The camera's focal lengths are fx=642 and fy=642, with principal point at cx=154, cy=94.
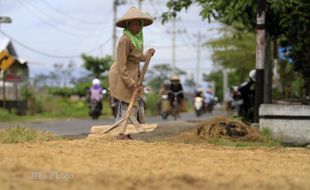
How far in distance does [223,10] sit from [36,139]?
6499 mm

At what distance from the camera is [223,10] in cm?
1391

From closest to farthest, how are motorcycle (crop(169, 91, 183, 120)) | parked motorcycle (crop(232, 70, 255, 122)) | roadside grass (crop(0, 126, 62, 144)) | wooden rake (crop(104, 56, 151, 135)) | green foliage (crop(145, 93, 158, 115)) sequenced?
roadside grass (crop(0, 126, 62, 144)) → wooden rake (crop(104, 56, 151, 135)) → parked motorcycle (crop(232, 70, 255, 122)) → motorcycle (crop(169, 91, 183, 120)) → green foliage (crop(145, 93, 158, 115))

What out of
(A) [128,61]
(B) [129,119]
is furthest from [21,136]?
(A) [128,61]

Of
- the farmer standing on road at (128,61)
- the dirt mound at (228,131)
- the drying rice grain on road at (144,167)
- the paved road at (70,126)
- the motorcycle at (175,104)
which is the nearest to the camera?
the drying rice grain on road at (144,167)

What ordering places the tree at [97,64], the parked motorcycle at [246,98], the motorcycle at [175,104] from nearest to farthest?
the parked motorcycle at [246,98] → the motorcycle at [175,104] → the tree at [97,64]

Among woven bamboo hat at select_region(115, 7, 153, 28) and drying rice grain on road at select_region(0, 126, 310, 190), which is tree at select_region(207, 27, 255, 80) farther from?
drying rice grain on road at select_region(0, 126, 310, 190)


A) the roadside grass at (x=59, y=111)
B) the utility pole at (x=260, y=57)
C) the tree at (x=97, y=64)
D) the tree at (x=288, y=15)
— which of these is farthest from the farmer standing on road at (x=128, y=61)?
the tree at (x=97, y=64)

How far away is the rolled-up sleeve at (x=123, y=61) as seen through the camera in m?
9.03

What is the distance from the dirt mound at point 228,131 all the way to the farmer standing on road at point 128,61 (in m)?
1.79

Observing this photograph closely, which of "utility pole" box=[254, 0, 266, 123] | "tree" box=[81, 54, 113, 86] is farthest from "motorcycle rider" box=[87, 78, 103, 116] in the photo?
"tree" box=[81, 54, 113, 86]

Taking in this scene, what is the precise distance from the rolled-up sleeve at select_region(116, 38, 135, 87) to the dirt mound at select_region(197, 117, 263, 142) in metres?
2.18

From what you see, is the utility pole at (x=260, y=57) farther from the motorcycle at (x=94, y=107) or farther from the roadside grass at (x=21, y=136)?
the motorcycle at (x=94, y=107)

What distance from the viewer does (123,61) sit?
29.7 ft

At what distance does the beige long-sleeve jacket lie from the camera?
905 centimetres
